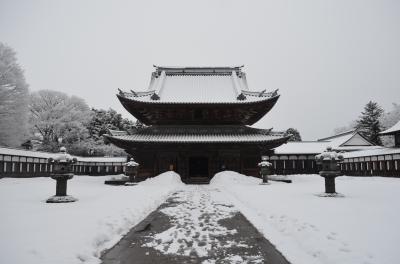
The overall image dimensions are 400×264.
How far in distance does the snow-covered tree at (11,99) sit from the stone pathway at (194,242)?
31273 millimetres

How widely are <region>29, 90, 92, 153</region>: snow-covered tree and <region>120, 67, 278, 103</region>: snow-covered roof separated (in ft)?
72.7

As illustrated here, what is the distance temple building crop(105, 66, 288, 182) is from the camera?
24328mm

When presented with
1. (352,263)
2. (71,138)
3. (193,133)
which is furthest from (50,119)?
(352,263)

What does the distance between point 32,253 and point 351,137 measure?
45.7 metres

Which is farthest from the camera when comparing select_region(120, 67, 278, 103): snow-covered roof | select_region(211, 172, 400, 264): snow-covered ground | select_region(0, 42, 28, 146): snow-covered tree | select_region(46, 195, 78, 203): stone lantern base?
select_region(0, 42, 28, 146): snow-covered tree

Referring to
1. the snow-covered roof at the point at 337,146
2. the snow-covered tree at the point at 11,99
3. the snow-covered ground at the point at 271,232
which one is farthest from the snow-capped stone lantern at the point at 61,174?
the snow-covered roof at the point at 337,146

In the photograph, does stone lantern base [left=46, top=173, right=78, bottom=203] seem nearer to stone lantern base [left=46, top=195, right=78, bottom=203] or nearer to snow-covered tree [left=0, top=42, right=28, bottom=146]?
stone lantern base [left=46, top=195, right=78, bottom=203]

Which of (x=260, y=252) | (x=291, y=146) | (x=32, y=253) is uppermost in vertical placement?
(x=291, y=146)

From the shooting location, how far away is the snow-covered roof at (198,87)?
26.8 m

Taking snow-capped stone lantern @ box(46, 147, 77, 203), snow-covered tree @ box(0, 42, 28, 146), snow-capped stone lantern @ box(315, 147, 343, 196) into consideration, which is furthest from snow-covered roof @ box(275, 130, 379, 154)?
snow-covered tree @ box(0, 42, 28, 146)

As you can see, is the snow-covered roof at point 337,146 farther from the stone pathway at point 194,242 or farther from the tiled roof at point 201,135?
the stone pathway at point 194,242

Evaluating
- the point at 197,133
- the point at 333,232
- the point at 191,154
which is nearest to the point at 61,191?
the point at 333,232

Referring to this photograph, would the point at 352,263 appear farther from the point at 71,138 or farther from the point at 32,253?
the point at 71,138

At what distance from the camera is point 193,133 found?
1014 inches
